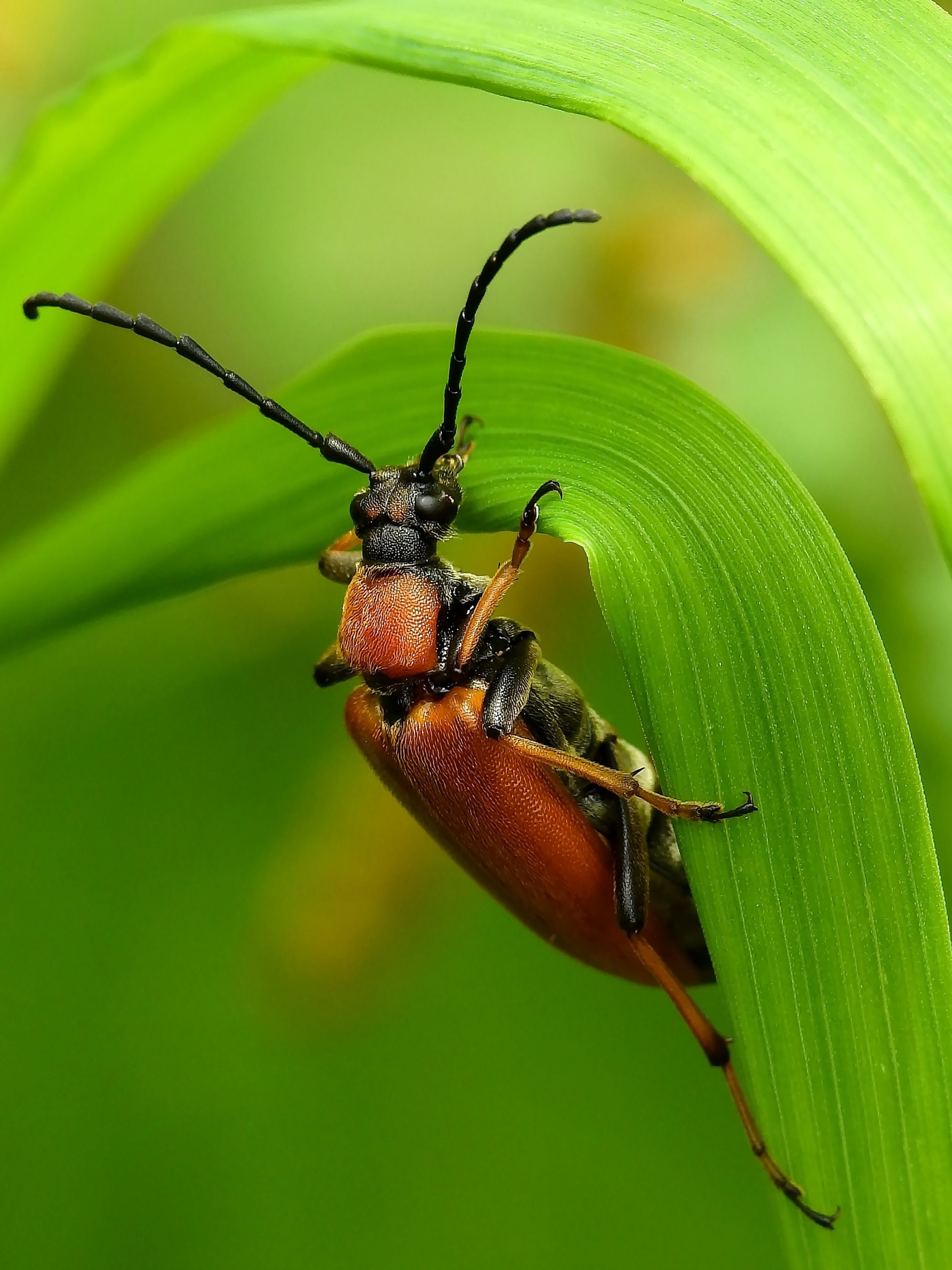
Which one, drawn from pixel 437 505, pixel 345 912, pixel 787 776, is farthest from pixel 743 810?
pixel 345 912

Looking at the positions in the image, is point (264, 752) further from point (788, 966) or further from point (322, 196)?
point (788, 966)

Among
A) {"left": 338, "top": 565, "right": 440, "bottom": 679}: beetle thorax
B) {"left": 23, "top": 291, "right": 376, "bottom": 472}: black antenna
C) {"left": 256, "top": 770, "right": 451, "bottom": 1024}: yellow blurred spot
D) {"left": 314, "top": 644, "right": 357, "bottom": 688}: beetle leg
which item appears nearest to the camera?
{"left": 23, "top": 291, "right": 376, "bottom": 472}: black antenna

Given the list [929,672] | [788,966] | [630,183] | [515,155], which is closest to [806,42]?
[788,966]

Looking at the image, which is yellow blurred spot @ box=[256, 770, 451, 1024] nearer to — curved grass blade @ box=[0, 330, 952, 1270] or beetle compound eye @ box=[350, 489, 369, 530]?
beetle compound eye @ box=[350, 489, 369, 530]

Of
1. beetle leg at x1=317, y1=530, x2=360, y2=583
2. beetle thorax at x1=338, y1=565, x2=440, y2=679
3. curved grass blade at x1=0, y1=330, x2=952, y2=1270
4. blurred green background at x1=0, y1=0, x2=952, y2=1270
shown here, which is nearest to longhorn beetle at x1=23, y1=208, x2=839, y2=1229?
beetle thorax at x1=338, y1=565, x2=440, y2=679

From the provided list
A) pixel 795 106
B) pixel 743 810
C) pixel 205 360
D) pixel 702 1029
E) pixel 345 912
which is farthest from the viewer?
pixel 345 912

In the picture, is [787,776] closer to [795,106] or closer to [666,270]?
[795,106]

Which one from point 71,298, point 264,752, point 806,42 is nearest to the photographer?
point 806,42
